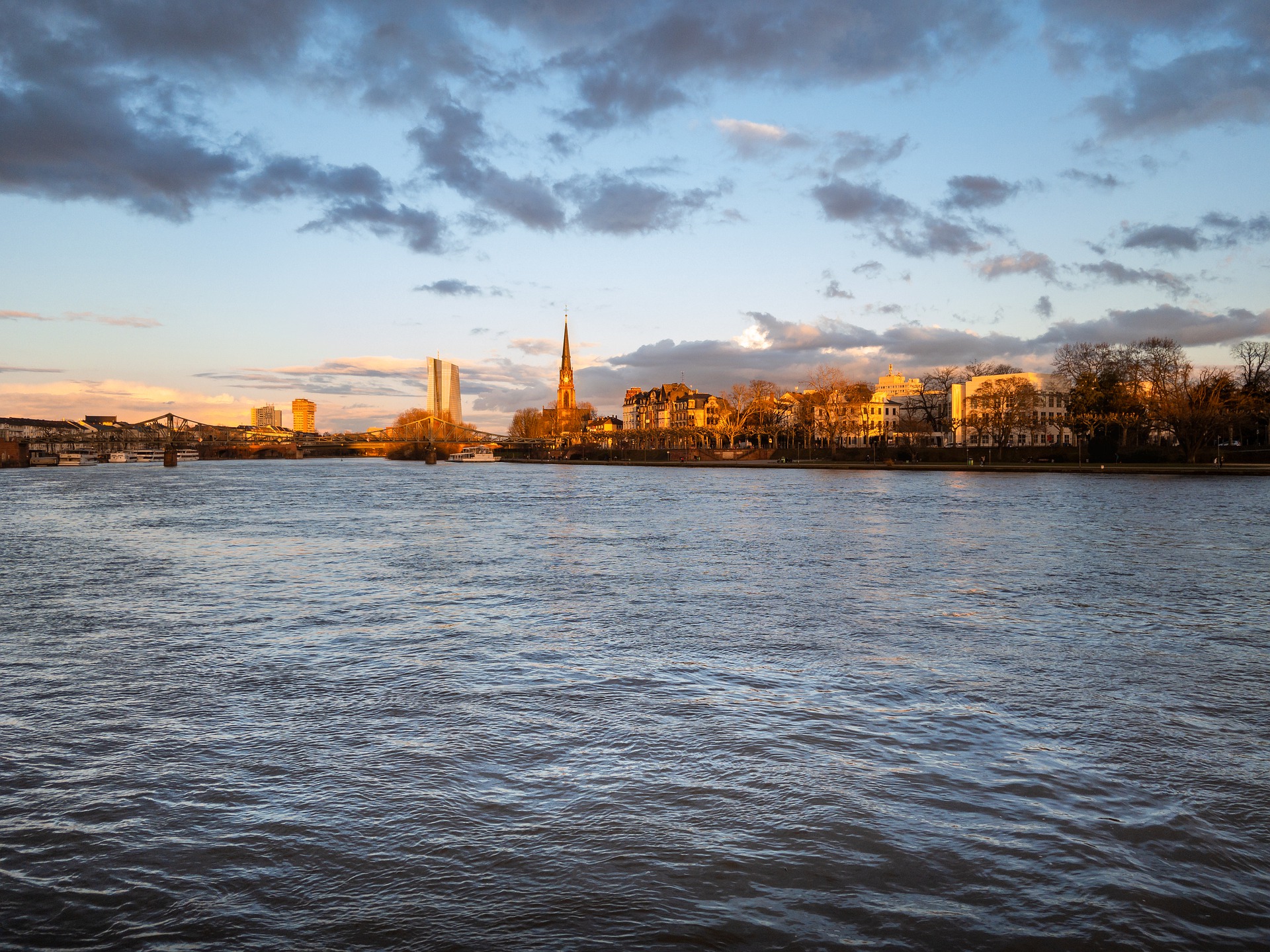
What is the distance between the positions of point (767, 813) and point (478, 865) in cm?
194

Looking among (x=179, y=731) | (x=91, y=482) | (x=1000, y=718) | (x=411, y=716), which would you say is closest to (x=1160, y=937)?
(x=1000, y=718)

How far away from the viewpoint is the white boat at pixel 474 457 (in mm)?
177462

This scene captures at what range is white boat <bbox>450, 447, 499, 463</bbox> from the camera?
17746 cm

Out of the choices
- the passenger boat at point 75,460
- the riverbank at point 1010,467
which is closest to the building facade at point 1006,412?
the riverbank at point 1010,467

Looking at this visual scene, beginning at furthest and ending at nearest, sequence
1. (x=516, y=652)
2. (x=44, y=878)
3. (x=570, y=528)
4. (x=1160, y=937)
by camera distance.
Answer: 1. (x=570, y=528)
2. (x=516, y=652)
3. (x=44, y=878)
4. (x=1160, y=937)

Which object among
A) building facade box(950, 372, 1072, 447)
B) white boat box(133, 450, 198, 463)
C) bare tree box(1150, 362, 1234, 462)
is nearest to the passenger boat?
white boat box(133, 450, 198, 463)

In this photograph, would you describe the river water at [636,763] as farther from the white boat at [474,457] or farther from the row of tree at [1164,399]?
the white boat at [474,457]

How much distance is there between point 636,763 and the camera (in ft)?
21.5

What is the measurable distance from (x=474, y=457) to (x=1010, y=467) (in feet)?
→ 389

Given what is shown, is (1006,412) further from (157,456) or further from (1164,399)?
(157,456)

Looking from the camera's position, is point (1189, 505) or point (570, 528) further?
point (1189, 505)

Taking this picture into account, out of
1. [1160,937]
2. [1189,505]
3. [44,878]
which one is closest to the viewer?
[1160,937]

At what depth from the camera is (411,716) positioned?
25.5 ft

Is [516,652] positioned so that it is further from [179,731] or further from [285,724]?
[179,731]
